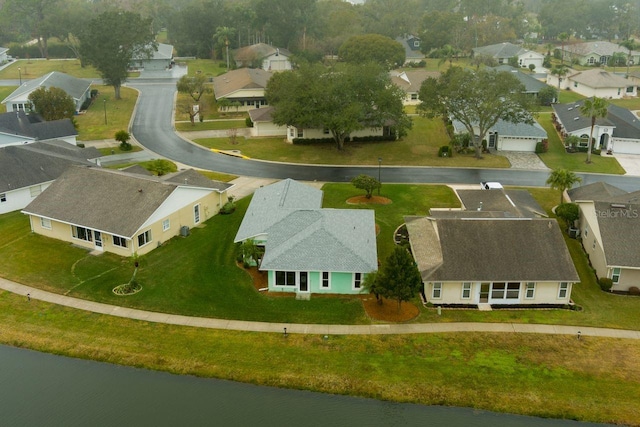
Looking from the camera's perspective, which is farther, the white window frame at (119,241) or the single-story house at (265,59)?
the single-story house at (265,59)

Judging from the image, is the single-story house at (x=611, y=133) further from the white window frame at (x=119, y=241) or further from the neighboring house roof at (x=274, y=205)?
the white window frame at (x=119, y=241)

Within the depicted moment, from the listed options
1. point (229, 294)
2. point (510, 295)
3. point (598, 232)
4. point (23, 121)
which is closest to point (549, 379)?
point (510, 295)

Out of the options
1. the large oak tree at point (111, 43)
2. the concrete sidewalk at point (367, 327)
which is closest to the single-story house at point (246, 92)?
the large oak tree at point (111, 43)

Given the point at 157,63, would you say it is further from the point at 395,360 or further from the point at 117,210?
the point at 395,360

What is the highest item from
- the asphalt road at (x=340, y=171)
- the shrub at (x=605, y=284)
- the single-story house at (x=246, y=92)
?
the single-story house at (x=246, y=92)

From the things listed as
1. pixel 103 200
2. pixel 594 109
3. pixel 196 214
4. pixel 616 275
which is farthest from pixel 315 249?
pixel 594 109
